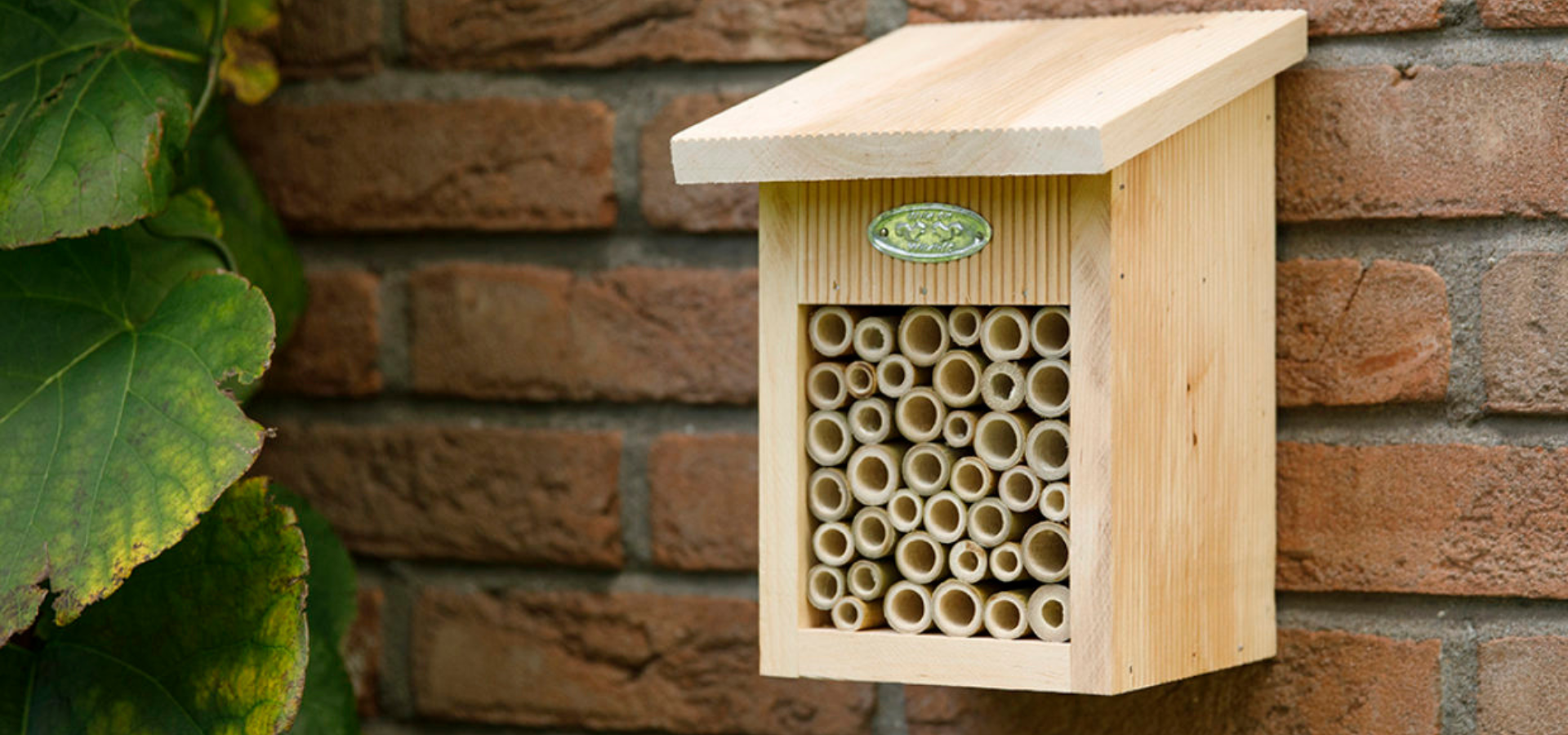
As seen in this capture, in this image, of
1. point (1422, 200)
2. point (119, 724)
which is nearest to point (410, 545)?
point (119, 724)

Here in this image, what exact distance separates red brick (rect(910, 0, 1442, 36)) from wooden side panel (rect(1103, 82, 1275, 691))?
0.06m

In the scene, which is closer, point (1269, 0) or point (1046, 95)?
point (1046, 95)

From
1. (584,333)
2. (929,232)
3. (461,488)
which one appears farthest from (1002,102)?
(461,488)

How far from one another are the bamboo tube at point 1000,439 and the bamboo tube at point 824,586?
0.30 feet

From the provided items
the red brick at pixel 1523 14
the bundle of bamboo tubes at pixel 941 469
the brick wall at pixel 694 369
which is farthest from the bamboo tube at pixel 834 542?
the red brick at pixel 1523 14

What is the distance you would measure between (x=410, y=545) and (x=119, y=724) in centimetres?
24

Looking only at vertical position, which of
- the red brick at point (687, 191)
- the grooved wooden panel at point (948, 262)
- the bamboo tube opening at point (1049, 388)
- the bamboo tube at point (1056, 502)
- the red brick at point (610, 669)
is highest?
the red brick at point (687, 191)

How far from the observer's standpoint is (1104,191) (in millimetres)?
745

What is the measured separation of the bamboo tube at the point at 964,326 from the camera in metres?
0.77

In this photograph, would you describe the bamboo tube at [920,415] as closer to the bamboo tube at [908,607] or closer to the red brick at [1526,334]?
the bamboo tube at [908,607]

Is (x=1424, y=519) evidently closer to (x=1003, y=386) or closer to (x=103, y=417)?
(x=1003, y=386)

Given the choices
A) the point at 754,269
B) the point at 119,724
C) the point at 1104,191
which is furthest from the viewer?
the point at 754,269

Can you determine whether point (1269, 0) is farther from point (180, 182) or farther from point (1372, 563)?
point (180, 182)

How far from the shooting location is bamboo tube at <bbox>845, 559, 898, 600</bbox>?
0.80 meters
